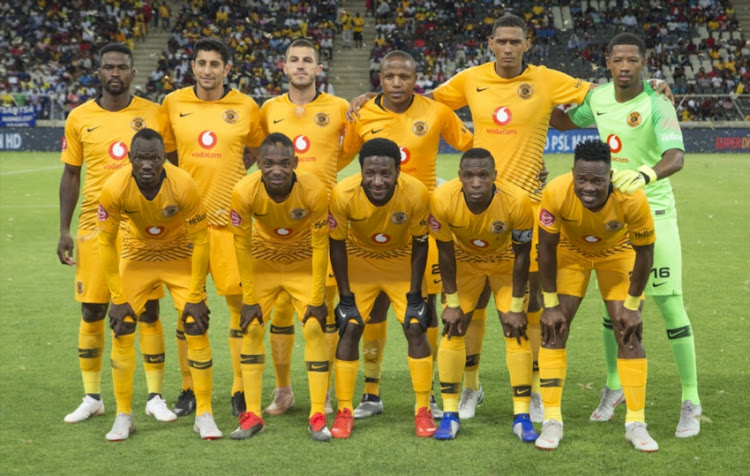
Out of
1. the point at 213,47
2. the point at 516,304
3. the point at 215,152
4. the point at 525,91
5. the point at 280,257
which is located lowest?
the point at 516,304

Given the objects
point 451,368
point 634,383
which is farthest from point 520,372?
point 634,383

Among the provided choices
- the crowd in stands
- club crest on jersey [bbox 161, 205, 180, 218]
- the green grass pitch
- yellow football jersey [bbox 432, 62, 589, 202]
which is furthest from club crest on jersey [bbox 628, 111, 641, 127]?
the crowd in stands

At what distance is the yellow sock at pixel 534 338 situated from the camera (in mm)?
6555

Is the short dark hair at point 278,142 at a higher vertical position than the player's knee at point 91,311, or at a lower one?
higher

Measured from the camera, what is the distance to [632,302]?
5.70 m

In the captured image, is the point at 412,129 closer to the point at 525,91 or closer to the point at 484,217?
the point at 525,91

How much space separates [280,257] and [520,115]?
200cm

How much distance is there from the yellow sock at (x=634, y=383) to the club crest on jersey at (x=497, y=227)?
1129mm

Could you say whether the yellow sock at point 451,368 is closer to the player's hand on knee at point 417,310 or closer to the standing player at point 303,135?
the player's hand on knee at point 417,310

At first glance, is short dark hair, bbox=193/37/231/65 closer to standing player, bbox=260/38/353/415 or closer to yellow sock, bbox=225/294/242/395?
standing player, bbox=260/38/353/415

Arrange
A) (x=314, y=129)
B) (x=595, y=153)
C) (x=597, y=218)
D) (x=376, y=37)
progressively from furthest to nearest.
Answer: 1. (x=376, y=37)
2. (x=314, y=129)
3. (x=597, y=218)
4. (x=595, y=153)

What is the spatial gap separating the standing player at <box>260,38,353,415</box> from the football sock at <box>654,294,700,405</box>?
2.36 m

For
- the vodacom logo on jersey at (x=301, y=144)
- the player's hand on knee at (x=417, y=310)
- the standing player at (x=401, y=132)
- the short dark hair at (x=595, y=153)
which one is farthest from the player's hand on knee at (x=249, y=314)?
the short dark hair at (x=595, y=153)

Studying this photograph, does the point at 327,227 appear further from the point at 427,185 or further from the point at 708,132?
Result: the point at 708,132
